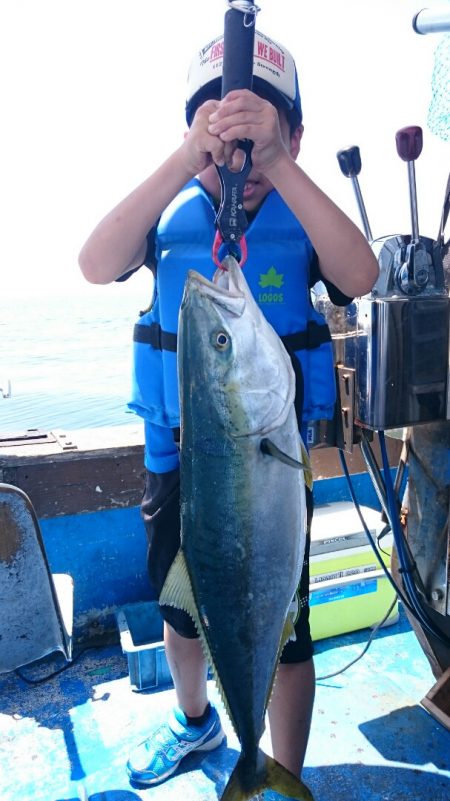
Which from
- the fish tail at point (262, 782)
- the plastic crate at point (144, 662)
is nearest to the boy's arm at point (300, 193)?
the fish tail at point (262, 782)

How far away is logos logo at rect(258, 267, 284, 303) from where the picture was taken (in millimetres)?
2121

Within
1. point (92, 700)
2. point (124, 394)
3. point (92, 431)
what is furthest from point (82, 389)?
point (92, 700)

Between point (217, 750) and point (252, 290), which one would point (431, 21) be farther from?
point (217, 750)

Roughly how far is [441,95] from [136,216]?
272 cm

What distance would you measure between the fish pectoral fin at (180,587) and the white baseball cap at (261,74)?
4.97 feet

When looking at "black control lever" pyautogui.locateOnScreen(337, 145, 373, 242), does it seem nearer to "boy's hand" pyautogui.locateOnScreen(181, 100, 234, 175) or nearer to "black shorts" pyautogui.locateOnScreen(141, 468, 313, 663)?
"boy's hand" pyautogui.locateOnScreen(181, 100, 234, 175)

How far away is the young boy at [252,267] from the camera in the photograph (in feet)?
6.23

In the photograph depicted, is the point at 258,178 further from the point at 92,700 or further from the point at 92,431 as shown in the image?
the point at 92,700

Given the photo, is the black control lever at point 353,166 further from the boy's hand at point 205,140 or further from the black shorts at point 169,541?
the black shorts at point 169,541

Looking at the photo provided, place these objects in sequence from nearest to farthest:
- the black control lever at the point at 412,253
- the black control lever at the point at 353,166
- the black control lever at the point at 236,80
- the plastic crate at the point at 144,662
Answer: the black control lever at the point at 236,80
the black control lever at the point at 412,253
the black control lever at the point at 353,166
the plastic crate at the point at 144,662

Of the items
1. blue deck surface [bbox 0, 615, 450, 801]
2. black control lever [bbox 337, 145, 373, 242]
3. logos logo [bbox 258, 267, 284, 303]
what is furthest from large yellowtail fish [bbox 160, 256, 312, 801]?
black control lever [bbox 337, 145, 373, 242]

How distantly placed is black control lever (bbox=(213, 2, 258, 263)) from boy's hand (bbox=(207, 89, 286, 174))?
0.03m

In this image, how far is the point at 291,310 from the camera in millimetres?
2164

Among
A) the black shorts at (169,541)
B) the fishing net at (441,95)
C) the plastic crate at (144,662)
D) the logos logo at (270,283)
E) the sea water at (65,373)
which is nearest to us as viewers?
the logos logo at (270,283)
